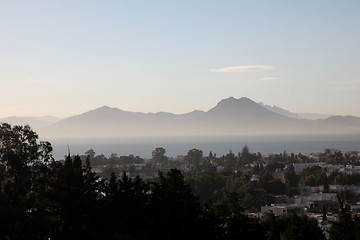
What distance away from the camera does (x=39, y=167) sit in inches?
1083

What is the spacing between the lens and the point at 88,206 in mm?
22109

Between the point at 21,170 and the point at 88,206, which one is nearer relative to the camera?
the point at 88,206

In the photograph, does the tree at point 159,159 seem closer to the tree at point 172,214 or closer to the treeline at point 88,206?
the treeline at point 88,206

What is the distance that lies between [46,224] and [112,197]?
3265mm

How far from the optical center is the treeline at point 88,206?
72.4 ft

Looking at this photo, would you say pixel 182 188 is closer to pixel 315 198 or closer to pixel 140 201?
pixel 140 201

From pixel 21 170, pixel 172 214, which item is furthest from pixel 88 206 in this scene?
pixel 21 170

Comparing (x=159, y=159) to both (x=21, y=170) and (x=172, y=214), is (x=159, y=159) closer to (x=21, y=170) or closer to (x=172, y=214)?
(x=21, y=170)

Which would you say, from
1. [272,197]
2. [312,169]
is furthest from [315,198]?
[312,169]

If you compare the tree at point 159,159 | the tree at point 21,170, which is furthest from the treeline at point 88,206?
the tree at point 159,159

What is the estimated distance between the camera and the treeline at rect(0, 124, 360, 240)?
869 inches

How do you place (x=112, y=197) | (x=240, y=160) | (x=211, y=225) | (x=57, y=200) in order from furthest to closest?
(x=240, y=160), (x=211, y=225), (x=112, y=197), (x=57, y=200)

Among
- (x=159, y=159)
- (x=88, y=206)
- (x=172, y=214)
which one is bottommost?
(x=159, y=159)

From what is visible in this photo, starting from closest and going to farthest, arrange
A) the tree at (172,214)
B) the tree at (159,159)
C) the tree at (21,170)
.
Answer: the tree at (172,214) → the tree at (21,170) → the tree at (159,159)
